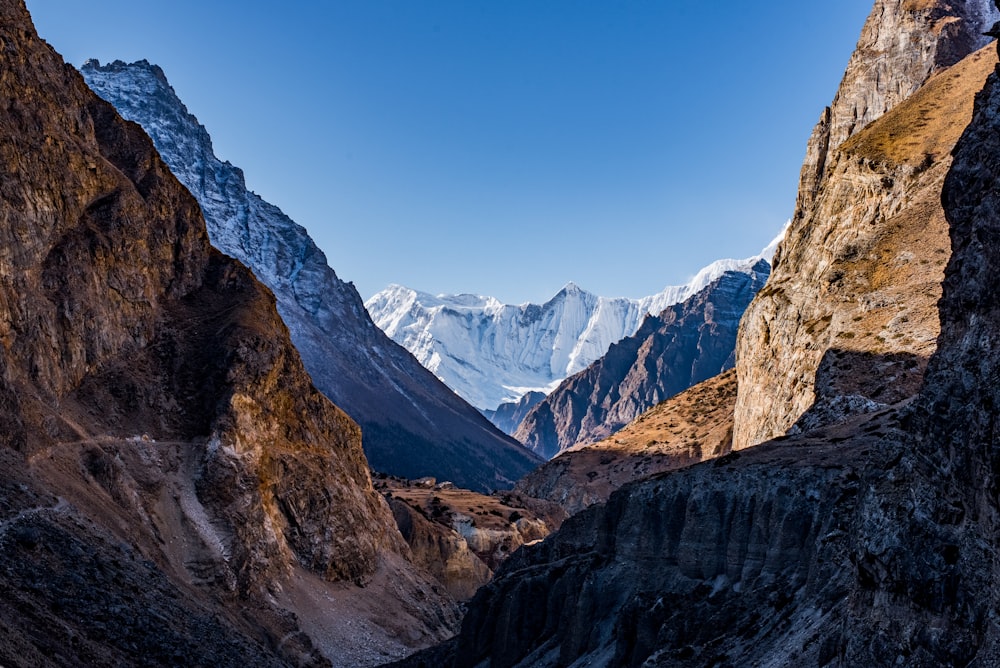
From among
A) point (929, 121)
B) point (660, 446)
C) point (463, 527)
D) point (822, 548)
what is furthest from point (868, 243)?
point (660, 446)

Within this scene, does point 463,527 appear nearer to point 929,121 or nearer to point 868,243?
point 868,243

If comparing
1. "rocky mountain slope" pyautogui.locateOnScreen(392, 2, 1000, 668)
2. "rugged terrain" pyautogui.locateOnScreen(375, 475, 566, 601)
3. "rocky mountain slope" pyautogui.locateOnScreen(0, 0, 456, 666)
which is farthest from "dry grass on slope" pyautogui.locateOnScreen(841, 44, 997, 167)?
"rugged terrain" pyautogui.locateOnScreen(375, 475, 566, 601)

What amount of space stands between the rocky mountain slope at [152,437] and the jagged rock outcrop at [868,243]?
43.0m

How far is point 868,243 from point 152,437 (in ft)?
210

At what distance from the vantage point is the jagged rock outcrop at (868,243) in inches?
2753

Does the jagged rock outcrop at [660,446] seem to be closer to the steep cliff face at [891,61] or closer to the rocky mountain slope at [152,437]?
the steep cliff face at [891,61]

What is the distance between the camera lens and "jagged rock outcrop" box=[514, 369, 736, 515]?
162 meters

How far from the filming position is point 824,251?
303ft

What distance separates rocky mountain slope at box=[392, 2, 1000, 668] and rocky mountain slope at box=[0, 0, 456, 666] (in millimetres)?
18877

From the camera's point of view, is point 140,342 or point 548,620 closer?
point 548,620

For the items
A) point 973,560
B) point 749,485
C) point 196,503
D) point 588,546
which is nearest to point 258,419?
point 196,503

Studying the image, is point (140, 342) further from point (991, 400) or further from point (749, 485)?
point (991, 400)

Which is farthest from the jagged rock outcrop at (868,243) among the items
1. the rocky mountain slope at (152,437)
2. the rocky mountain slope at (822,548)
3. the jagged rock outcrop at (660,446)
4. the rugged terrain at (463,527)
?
the jagged rock outcrop at (660,446)

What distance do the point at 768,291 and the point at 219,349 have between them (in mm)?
55925
